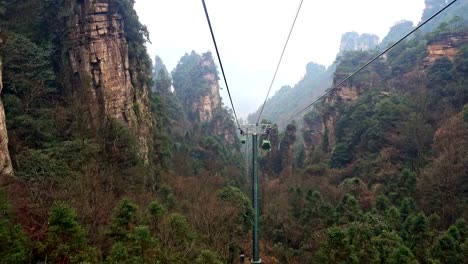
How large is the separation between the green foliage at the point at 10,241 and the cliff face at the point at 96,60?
36.1 feet

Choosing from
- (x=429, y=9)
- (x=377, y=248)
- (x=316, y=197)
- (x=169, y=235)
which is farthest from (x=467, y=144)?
(x=429, y=9)

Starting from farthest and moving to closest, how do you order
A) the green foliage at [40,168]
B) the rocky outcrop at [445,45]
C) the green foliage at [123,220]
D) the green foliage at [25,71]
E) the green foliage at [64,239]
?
the rocky outcrop at [445,45], the green foliage at [25,71], the green foliage at [40,168], the green foliage at [123,220], the green foliage at [64,239]

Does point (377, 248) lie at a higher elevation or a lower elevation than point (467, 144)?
lower

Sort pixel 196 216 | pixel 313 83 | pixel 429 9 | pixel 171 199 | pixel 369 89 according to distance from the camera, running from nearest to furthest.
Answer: pixel 196 216
pixel 171 199
pixel 369 89
pixel 429 9
pixel 313 83

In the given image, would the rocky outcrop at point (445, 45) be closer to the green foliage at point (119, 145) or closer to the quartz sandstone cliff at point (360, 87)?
the quartz sandstone cliff at point (360, 87)

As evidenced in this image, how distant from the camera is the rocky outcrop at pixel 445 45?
120ft

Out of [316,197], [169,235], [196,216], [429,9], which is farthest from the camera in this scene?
[429,9]

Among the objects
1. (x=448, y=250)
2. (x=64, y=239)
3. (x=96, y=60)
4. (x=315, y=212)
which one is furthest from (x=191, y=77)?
(x=64, y=239)

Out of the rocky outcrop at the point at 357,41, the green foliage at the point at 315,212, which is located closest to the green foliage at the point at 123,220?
the green foliage at the point at 315,212

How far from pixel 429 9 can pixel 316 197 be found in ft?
244

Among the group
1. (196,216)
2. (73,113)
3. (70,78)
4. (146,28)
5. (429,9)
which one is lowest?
(196,216)

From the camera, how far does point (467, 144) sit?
22.2m

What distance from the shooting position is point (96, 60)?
21031mm

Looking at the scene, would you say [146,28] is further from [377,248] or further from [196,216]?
[377,248]
